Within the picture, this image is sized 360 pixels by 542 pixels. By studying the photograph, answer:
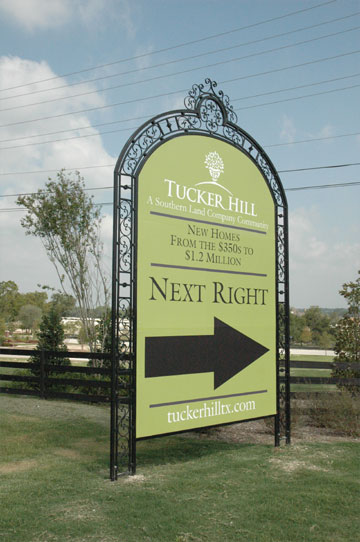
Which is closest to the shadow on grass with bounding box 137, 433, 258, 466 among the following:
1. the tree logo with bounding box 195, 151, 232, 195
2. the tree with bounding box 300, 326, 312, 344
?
the tree logo with bounding box 195, 151, 232, 195

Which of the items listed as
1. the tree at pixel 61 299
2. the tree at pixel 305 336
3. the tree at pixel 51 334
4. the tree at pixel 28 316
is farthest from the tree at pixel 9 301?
the tree at pixel 51 334

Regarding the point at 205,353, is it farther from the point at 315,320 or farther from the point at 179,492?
the point at 315,320

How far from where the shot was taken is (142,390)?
617 centimetres

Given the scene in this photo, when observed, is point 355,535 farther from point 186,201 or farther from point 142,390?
point 186,201

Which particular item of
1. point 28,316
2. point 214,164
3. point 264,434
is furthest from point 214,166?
point 28,316

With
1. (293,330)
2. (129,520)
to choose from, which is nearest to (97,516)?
(129,520)

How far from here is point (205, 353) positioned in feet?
22.7

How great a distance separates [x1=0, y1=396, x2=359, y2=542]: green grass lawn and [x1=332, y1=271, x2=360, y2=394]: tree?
6.56 feet

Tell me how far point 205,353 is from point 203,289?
2.78ft

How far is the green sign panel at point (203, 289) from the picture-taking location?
6.36m

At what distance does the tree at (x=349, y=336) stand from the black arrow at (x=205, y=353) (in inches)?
111

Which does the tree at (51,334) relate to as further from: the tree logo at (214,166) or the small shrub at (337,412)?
the tree logo at (214,166)

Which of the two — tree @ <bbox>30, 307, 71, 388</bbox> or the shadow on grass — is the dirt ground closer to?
the shadow on grass

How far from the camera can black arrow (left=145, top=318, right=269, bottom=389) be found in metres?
6.35
